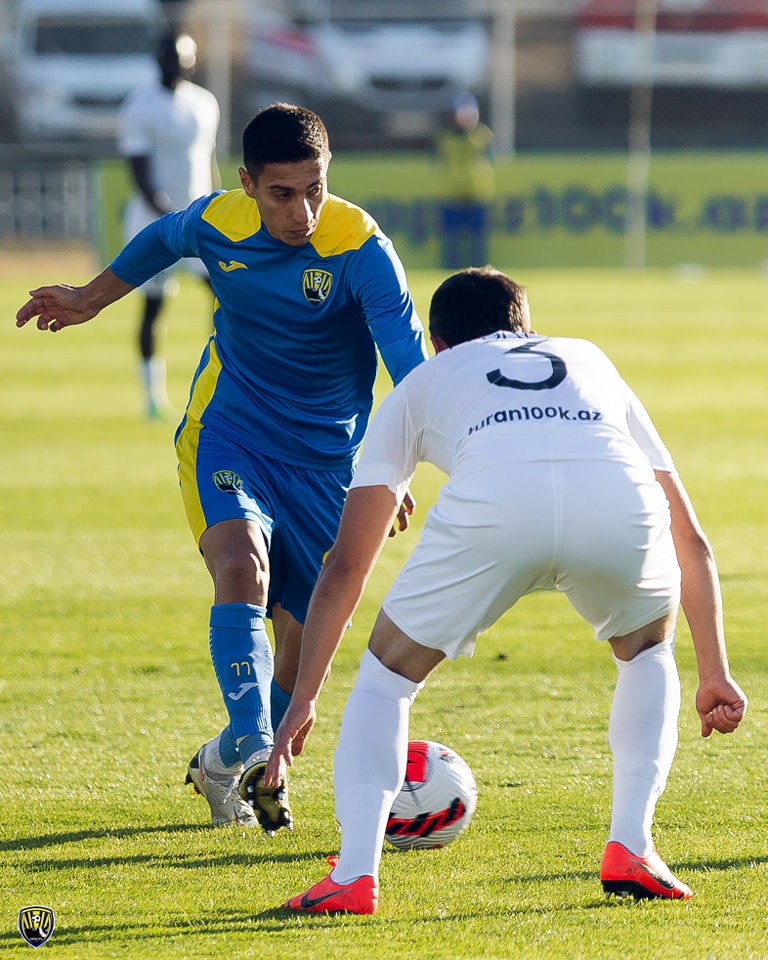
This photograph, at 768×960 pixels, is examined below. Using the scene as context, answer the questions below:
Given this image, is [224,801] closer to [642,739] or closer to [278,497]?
[278,497]

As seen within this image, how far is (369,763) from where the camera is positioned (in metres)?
3.58

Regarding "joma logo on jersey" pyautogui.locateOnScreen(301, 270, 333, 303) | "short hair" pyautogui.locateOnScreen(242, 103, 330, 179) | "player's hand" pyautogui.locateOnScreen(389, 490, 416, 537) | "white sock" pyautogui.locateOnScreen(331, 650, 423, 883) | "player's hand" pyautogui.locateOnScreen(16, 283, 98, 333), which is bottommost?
"white sock" pyautogui.locateOnScreen(331, 650, 423, 883)

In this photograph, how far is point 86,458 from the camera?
36.0 ft

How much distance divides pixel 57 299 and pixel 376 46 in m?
25.6

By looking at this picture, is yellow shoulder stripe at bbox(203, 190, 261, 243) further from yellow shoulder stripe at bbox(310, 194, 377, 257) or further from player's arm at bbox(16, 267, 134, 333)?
player's arm at bbox(16, 267, 134, 333)

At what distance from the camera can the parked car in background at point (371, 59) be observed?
29.7 m

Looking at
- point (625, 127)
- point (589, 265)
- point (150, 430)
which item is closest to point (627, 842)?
point (150, 430)

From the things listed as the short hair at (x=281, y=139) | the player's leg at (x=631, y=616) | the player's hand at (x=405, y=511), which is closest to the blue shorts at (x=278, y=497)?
the player's hand at (x=405, y=511)

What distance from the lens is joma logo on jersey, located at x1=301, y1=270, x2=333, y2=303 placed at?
4637mm

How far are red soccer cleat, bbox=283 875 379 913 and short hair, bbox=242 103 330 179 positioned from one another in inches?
74.8

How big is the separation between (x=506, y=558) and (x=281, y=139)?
1499 millimetres

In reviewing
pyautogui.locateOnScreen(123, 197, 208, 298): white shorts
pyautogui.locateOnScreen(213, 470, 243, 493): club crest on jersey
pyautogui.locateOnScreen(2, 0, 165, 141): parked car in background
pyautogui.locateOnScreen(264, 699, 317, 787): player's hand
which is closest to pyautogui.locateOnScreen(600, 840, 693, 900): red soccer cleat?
pyautogui.locateOnScreen(264, 699, 317, 787): player's hand

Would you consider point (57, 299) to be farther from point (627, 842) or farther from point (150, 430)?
point (150, 430)

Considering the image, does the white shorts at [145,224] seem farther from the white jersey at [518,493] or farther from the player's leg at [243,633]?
the white jersey at [518,493]
